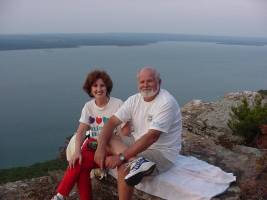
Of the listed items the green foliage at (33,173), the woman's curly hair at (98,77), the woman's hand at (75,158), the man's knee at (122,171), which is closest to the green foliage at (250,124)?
the woman's curly hair at (98,77)

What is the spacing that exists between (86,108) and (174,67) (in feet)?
303

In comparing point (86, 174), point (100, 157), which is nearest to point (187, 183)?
point (100, 157)

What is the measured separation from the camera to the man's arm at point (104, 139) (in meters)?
3.62

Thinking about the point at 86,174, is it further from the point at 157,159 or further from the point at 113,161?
the point at 157,159

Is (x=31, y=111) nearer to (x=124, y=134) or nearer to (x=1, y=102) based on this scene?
(x=1, y=102)

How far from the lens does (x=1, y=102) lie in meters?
56.9

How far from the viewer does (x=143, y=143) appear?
11.4 ft

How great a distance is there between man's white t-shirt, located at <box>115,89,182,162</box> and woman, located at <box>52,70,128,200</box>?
0.23 meters

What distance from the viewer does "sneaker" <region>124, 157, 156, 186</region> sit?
3297 mm

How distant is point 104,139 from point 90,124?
51 cm

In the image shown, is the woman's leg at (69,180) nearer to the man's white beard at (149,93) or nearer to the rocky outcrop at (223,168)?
the rocky outcrop at (223,168)

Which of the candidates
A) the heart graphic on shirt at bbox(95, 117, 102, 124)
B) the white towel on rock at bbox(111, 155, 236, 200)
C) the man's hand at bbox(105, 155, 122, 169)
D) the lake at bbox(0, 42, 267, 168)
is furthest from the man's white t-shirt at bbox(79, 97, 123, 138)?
the lake at bbox(0, 42, 267, 168)

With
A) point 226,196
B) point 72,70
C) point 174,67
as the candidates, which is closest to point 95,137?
point 226,196

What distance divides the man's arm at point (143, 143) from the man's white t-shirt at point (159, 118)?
0.06m
